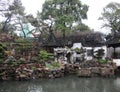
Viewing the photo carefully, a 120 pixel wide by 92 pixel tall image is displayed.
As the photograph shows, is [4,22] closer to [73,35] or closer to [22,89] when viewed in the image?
[73,35]

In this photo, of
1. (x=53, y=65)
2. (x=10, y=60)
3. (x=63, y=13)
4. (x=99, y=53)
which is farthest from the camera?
(x=63, y=13)

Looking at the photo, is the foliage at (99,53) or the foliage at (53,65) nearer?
the foliage at (53,65)

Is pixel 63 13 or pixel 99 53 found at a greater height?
pixel 63 13

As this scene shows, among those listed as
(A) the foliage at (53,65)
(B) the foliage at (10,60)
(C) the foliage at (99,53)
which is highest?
(C) the foliage at (99,53)

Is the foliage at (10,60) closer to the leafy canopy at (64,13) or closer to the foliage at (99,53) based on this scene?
the leafy canopy at (64,13)

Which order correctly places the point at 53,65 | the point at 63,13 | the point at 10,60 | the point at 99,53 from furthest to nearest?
the point at 63,13, the point at 99,53, the point at 53,65, the point at 10,60

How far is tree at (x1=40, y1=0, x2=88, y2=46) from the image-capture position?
1009 inches

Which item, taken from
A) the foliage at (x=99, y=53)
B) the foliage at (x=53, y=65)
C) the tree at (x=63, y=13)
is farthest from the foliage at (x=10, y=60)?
the foliage at (x=99, y=53)

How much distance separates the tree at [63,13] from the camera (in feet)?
84.1

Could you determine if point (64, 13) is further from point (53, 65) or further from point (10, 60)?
point (10, 60)

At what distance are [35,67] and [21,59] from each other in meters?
1.32

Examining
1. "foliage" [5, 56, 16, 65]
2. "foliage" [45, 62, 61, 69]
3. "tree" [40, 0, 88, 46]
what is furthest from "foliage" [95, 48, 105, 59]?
"foliage" [5, 56, 16, 65]

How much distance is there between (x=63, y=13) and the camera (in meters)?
26.3

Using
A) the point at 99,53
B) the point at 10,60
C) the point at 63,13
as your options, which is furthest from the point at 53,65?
the point at 63,13
